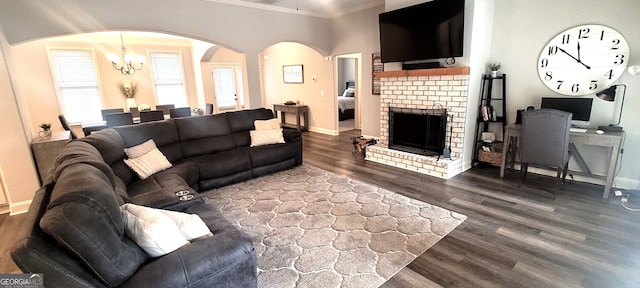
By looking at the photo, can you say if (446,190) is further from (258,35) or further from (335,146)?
(258,35)

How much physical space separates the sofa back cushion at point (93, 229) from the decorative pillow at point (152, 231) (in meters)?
0.05

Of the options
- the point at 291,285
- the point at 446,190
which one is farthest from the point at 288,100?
the point at 291,285

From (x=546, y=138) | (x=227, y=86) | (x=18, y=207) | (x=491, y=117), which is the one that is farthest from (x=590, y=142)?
(x=227, y=86)

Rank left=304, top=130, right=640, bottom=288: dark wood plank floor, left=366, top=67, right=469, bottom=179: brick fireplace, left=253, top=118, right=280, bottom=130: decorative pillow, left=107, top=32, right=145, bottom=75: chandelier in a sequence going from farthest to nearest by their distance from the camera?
left=107, top=32, right=145, bottom=75: chandelier < left=253, top=118, right=280, bottom=130: decorative pillow < left=366, top=67, right=469, bottom=179: brick fireplace < left=304, top=130, right=640, bottom=288: dark wood plank floor

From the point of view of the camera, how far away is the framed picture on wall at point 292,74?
26.1ft

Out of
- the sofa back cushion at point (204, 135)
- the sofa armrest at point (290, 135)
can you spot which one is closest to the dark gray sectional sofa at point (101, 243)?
the sofa back cushion at point (204, 135)

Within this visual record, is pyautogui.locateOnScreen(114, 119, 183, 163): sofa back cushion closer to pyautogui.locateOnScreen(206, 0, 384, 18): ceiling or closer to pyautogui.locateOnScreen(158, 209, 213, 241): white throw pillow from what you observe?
pyautogui.locateOnScreen(158, 209, 213, 241): white throw pillow

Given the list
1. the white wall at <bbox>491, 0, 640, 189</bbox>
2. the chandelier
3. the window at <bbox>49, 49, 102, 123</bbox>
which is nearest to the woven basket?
the white wall at <bbox>491, 0, 640, 189</bbox>

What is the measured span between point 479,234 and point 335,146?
3.85 meters

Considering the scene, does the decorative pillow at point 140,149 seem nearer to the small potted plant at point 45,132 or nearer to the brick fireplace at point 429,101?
the small potted plant at point 45,132

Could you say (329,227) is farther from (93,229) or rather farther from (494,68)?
(494,68)

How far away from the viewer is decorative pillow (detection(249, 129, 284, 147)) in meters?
4.58

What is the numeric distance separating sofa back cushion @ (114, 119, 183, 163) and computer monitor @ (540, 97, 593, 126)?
196 inches

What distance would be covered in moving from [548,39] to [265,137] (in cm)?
420
